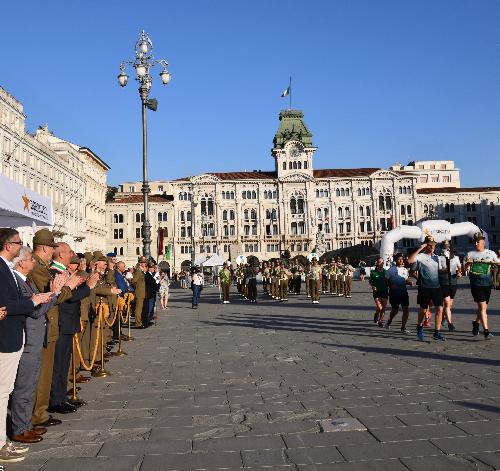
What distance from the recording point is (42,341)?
4.96m

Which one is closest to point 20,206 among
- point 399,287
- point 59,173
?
point 399,287

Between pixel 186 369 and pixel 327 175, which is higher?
pixel 327 175

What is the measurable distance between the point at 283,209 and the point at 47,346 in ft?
265

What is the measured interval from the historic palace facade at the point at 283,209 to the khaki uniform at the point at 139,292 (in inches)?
2771

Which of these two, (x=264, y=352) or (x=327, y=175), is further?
(x=327, y=175)

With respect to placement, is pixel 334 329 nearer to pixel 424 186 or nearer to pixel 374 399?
pixel 374 399

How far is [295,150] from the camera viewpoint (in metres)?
85.6

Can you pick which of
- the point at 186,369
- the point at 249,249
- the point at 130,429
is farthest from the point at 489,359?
the point at 249,249

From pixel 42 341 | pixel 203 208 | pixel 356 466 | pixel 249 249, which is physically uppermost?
pixel 203 208

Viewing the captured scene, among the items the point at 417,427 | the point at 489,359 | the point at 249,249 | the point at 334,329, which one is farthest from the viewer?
the point at 249,249

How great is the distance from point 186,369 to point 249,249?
7808 centimetres

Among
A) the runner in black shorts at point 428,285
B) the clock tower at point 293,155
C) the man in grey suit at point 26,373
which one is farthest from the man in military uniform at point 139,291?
the clock tower at point 293,155

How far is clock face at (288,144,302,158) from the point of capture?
85188 mm

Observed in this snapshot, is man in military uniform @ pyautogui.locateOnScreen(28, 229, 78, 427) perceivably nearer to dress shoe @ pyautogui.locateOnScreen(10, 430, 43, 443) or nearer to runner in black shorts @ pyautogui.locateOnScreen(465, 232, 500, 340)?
dress shoe @ pyautogui.locateOnScreen(10, 430, 43, 443)
